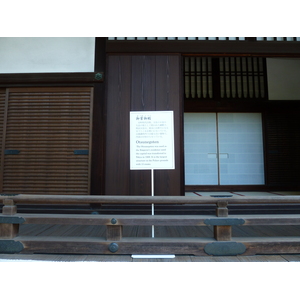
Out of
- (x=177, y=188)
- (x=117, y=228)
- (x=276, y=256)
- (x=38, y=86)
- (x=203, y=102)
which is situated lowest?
(x=276, y=256)

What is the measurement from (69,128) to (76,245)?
1.89 metres

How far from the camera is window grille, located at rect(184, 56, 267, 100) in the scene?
5609mm

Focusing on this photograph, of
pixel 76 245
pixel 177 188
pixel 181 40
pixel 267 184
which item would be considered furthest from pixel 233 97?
pixel 76 245

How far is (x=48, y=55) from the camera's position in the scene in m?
3.29

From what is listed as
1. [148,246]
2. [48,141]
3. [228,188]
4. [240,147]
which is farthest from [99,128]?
[240,147]

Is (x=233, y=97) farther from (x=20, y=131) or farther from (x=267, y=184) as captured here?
(x=20, y=131)

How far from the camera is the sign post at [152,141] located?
2.08 metres

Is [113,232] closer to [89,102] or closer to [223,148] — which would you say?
[89,102]

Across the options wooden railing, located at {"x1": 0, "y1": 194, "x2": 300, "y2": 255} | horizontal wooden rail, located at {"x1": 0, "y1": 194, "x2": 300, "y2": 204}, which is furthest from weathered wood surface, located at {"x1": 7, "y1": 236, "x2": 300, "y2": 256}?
horizontal wooden rail, located at {"x1": 0, "y1": 194, "x2": 300, "y2": 204}

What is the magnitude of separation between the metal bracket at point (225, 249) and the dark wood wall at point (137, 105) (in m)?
1.24

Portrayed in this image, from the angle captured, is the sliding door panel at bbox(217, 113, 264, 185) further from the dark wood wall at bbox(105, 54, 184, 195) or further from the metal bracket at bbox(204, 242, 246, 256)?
the metal bracket at bbox(204, 242, 246, 256)

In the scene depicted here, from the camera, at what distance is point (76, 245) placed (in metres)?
1.82

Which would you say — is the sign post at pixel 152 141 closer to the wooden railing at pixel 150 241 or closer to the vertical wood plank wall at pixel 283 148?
the wooden railing at pixel 150 241

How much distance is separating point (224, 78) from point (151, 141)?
14.5ft
